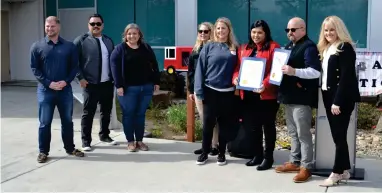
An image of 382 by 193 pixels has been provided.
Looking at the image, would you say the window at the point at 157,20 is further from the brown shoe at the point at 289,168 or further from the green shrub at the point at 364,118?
the brown shoe at the point at 289,168

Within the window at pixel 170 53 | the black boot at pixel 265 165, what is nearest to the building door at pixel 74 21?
the window at pixel 170 53

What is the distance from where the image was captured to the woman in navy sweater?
619 cm

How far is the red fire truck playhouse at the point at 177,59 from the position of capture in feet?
39.5

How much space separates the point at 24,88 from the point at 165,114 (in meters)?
6.18

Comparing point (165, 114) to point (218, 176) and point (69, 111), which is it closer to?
Result: point (69, 111)

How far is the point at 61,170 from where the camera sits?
5.63 meters

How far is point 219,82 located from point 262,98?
0.55 metres

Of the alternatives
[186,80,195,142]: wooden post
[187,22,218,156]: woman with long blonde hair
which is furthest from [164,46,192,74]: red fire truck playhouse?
[187,22,218,156]: woman with long blonde hair

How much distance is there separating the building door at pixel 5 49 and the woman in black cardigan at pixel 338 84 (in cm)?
1243

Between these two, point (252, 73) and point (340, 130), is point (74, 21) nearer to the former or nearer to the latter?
point (252, 73)

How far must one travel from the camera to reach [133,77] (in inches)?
247

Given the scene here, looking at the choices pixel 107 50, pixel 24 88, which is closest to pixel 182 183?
pixel 107 50

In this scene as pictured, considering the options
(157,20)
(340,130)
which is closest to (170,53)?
(157,20)

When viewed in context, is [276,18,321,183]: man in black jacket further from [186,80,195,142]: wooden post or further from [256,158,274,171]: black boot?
[186,80,195,142]: wooden post
